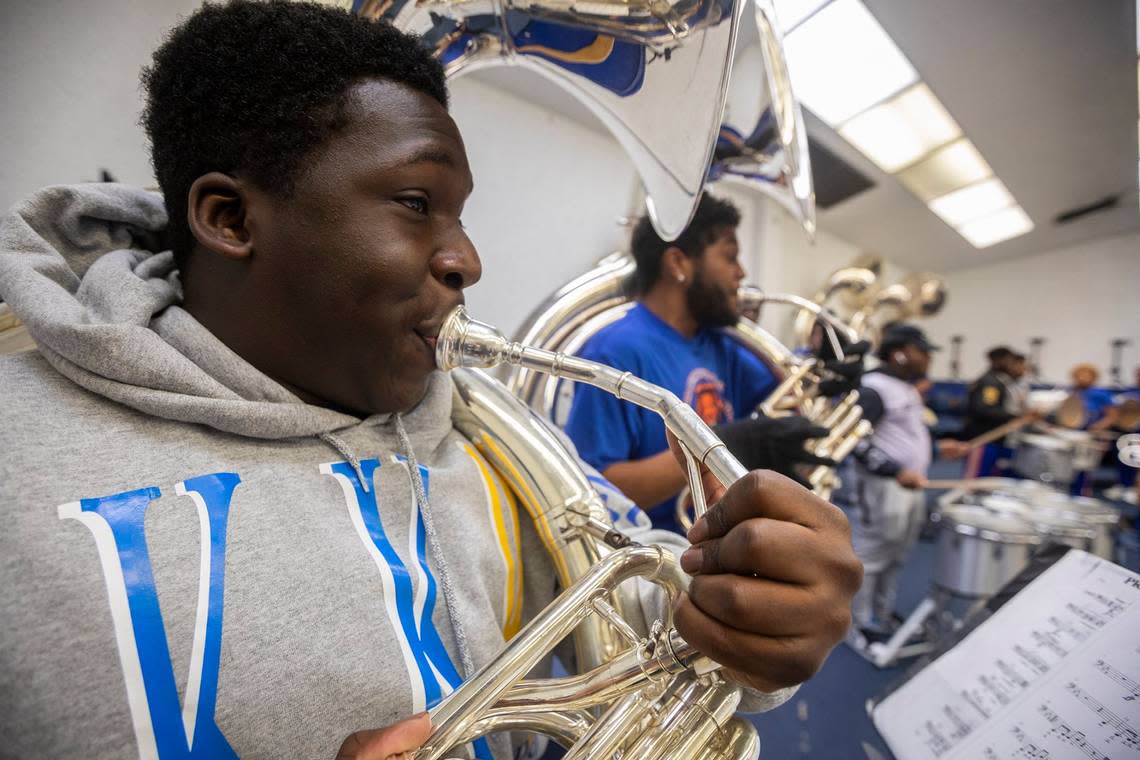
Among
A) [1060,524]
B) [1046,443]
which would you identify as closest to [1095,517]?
[1060,524]

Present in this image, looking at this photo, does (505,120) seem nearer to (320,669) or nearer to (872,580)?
(320,669)

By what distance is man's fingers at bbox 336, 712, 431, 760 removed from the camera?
0.93 ft

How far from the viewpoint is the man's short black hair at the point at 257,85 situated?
44 centimetres

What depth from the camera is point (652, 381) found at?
0.97m

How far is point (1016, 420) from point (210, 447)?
165 inches

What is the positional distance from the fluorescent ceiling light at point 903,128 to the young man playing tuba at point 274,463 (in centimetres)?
266

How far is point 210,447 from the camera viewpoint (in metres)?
0.40

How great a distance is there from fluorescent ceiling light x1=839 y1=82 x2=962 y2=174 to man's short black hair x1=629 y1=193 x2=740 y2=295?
1.83 meters

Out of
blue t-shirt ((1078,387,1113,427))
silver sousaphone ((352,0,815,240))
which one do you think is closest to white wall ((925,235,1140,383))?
blue t-shirt ((1078,387,1113,427))

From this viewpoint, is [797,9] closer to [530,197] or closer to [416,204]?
[530,197]

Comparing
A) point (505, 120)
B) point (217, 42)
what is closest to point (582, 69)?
point (505, 120)

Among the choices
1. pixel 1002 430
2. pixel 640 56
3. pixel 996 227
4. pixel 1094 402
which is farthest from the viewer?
pixel 996 227

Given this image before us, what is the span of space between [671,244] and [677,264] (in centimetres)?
5

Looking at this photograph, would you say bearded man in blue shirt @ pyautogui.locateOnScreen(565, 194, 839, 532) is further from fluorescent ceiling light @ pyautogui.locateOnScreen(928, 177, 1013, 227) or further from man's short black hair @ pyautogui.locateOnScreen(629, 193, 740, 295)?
fluorescent ceiling light @ pyautogui.locateOnScreen(928, 177, 1013, 227)
